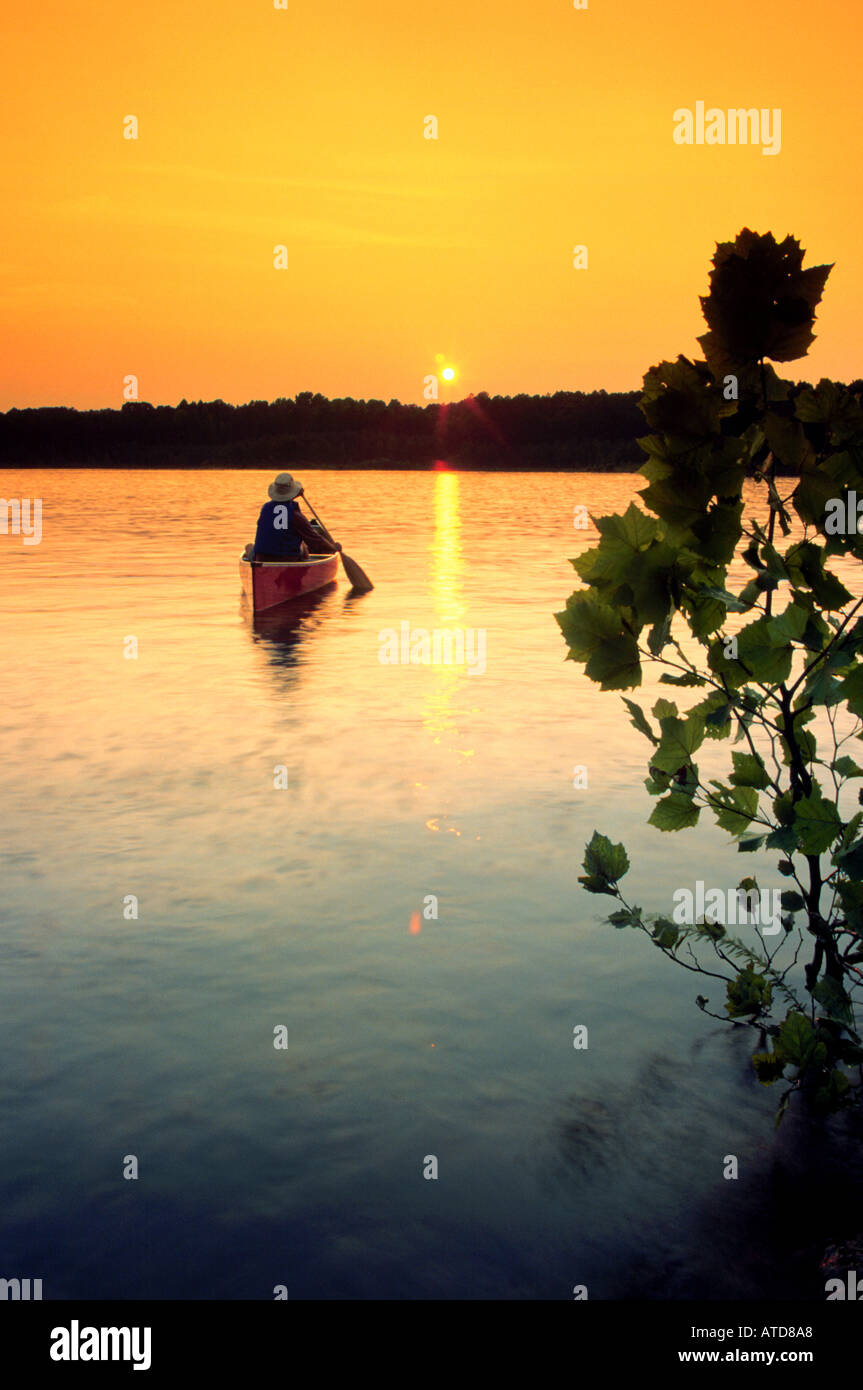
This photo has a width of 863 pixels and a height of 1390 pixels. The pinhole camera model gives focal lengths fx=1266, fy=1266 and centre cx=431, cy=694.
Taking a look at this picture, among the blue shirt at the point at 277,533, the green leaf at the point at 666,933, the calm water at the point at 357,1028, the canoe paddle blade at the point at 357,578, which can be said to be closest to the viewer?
the calm water at the point at 357,1028

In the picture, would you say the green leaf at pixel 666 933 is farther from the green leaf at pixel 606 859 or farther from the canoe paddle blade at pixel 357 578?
the canoe paddle blade at pixel 357 578

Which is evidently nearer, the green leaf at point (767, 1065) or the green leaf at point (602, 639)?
the green leaf at point (602, 639)

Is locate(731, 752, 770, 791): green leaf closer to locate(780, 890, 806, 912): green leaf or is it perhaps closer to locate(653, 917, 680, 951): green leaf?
locate(780, 890, 806, 912): green leaf

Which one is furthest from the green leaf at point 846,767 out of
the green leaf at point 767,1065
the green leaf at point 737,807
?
the green leaf at point 767,1065

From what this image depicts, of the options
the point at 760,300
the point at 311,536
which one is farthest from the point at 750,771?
the point at 311,536

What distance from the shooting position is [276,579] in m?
22.7

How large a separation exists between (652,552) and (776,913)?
389cm

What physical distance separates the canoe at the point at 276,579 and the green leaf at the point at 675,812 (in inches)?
700

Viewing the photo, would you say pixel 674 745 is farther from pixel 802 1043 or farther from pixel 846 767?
pixel 802 1043

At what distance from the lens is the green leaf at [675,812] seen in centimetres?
502

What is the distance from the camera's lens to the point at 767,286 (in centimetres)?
443
